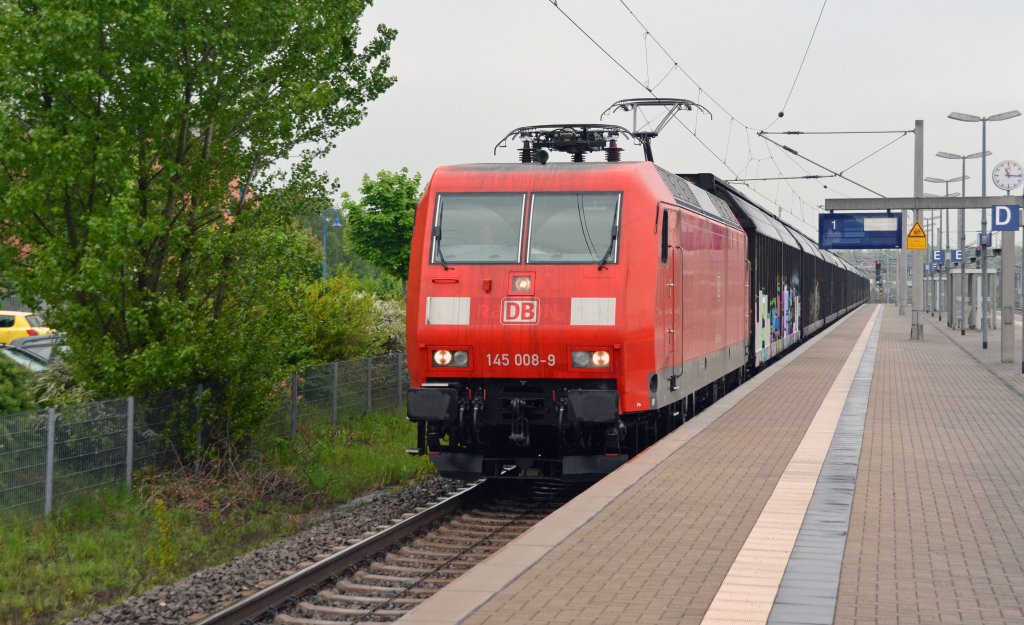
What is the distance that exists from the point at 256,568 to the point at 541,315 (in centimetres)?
375

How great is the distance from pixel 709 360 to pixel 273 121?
261 inches

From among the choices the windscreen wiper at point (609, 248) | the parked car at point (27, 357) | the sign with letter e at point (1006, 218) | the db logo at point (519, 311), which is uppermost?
the sign with letter e at point (1006, 218)

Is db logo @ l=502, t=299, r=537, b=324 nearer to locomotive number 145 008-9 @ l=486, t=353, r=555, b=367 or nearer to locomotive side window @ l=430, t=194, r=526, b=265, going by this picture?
locomotive number 145 008-9 @ l=486, t=353, r=555, b=367

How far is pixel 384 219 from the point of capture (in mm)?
35625

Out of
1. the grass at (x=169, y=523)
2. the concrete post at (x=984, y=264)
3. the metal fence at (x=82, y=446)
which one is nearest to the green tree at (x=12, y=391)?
the metal fence at (x=82, y=446)

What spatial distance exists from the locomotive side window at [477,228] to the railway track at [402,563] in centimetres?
245

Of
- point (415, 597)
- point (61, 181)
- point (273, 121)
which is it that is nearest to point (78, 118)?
point (61, 181)

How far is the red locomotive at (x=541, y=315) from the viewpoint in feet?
38.2

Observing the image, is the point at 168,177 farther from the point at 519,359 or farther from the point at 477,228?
the point at 519,359

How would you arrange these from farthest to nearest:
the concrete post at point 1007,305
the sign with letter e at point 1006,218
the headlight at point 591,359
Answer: the concrete post at point 1007,305, the sign with letter e at point 1006,218, the headlight at point 591,359

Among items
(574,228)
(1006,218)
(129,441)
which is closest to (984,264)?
(1006,218)

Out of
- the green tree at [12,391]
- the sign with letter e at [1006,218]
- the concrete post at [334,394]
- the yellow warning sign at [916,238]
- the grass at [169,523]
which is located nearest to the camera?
the grass at [169,523]

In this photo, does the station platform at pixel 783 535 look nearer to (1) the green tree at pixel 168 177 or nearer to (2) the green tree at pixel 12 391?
(1) the green tree at pixel 168 177

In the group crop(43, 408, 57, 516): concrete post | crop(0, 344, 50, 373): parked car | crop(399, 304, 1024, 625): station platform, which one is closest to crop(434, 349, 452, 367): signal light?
crop(399, 304, 1024, 625): station platform
